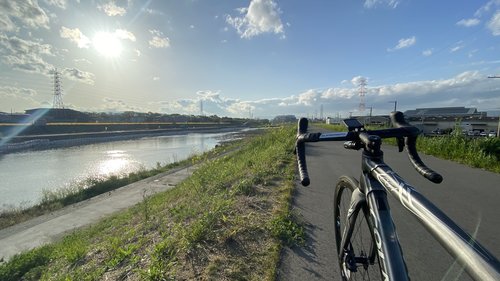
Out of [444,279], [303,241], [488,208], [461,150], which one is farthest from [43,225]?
[461,150]

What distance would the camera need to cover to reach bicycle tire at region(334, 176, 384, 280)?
70.9 inches

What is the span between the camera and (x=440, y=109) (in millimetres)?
73125

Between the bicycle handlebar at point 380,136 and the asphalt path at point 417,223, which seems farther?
the asphalt path at point 417,223

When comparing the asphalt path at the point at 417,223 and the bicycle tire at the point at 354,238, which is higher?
the bicycle tire at the point at 354,238

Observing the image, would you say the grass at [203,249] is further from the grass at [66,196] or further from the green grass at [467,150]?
the green grass at [467,150]

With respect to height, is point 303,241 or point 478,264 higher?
point 478,264

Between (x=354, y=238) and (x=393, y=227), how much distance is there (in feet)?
3.35

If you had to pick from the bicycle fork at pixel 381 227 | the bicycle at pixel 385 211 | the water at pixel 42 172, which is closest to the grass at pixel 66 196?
the water at pixel 42 172

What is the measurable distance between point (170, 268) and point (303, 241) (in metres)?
1.84

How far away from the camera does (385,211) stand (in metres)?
1.34

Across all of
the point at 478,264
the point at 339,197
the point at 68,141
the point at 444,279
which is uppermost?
the point at 478,264

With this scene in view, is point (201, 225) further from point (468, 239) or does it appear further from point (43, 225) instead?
point (43, 225)

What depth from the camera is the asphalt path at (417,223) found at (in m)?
3.02

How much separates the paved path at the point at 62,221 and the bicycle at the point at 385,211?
7392mm
